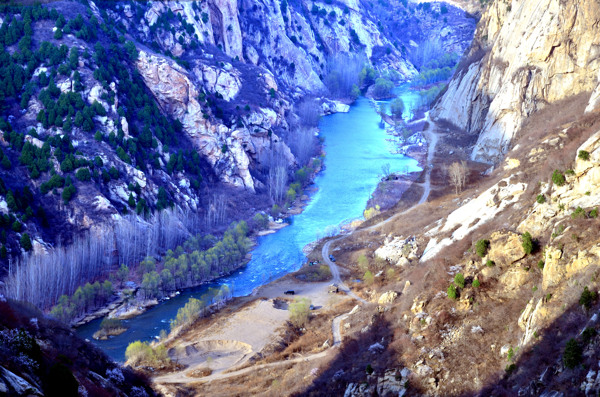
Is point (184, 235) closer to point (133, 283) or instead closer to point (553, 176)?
point (133, 283)

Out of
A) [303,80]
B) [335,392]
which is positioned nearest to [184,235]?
[335,392]

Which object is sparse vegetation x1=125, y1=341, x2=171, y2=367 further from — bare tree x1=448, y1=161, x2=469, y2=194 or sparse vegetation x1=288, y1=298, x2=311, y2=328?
bare tree x1=448, y1=161, x2=469, y2=194

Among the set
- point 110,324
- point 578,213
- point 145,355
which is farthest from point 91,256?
point 578,213

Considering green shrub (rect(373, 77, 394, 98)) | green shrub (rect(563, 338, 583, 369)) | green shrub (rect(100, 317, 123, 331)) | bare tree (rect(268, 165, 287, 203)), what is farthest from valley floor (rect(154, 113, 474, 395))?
green shrub (rect(373, 77, 394, 98))

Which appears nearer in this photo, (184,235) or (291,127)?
(184,235)

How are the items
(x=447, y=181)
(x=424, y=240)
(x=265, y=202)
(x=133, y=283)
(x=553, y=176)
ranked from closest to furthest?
(x=553, y=176) < (x=424, y=240) < (x=133, y=283) < (x=447, y=181) < (x=265, y=202)

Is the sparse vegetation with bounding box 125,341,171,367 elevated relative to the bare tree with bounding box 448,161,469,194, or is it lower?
lower
